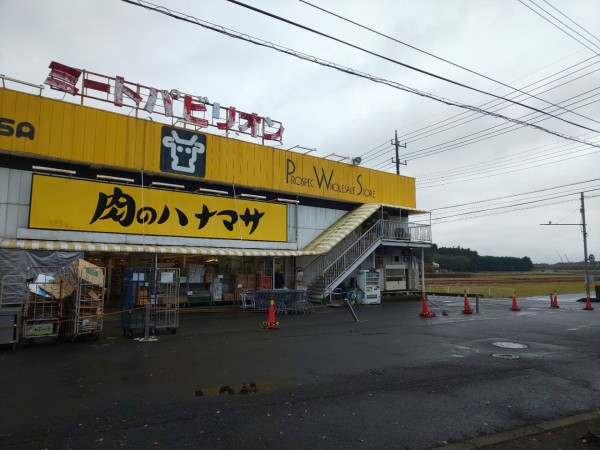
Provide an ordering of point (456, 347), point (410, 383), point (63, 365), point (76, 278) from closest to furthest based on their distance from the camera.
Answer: point (410, 383) < point (63, 365) < point (456, 347) < point (76, 278)

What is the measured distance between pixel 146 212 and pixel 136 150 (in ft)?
9.75

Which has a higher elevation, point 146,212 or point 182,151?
point 182,151

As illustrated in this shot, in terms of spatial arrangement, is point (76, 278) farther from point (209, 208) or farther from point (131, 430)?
point (209, 208)

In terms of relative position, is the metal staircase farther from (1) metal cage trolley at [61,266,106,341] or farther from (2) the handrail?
(1) metal cage trolley at [61,266,106,341]

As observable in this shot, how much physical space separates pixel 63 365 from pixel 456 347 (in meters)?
9.30

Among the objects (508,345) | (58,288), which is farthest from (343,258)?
(58,288)

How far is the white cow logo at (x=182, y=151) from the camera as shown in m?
19.2

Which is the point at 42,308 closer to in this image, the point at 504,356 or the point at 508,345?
the point at 504,356

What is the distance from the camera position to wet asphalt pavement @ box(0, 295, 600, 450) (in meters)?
4.70

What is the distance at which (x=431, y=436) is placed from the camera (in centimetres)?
475

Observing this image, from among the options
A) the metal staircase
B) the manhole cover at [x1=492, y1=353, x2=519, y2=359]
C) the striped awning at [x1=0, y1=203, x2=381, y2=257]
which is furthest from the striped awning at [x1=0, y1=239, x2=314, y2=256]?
the manhole cover at [x1=492, y1=353, x2=519, y2=359]

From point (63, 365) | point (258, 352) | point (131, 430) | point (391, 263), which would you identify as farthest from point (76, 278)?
point (391, 263)

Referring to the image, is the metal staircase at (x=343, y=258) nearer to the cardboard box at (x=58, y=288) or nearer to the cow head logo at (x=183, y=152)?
the cow head logo at (x=183, y=152)

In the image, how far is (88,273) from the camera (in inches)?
Result: 444
